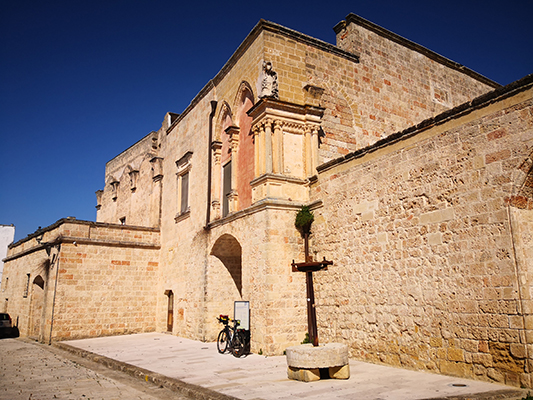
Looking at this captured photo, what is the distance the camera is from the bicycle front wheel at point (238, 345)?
9.14 m

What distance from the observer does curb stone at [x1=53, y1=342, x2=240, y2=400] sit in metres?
5.52

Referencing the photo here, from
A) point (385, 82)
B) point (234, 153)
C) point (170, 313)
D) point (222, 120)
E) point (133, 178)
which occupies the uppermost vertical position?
Result: point (385, 82)

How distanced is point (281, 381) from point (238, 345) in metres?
3.19

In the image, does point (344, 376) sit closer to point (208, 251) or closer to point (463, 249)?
point (463, 249)

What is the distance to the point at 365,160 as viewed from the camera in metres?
8.21

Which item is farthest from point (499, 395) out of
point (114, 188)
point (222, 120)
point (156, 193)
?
point (114, 188)

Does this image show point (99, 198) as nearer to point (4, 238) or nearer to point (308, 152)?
point (4, 238)

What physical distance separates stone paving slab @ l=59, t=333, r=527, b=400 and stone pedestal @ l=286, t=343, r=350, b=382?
12 centimetres

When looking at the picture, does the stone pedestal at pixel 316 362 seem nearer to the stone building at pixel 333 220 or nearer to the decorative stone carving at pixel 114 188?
the stone building at pixel 333 220

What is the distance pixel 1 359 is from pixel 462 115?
37.4 ft

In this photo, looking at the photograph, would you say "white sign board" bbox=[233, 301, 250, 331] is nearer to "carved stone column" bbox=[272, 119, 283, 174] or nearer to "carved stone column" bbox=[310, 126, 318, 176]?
"carved stone column" bbox=[272, 119, 283, 174]

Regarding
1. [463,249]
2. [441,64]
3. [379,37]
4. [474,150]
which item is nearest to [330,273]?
[463,249]

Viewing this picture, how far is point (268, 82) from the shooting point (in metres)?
10.0

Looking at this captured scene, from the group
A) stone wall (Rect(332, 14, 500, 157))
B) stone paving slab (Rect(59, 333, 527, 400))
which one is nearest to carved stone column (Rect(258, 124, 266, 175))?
stone wall (Rect(332, 14, 500, 157))
